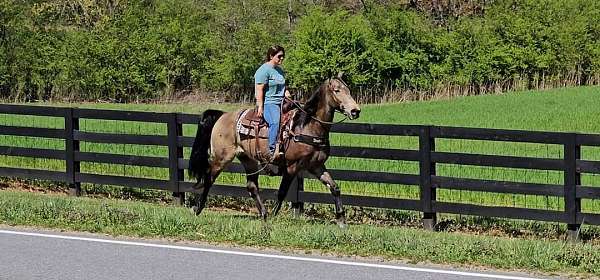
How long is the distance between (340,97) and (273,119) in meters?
1.11

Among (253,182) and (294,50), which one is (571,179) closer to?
(253,182)

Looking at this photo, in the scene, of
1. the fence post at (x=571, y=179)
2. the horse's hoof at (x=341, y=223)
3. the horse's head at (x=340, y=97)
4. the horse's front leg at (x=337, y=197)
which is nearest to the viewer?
the horse's head at (x=340, y=97)

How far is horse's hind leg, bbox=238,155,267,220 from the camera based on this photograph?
525 inches

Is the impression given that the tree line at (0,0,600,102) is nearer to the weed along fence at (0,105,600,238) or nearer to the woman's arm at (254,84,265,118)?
the weed along fence at (0,105,600,238)

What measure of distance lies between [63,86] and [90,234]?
3533 cm

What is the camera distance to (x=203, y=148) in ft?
46.5

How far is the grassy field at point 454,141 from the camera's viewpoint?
53.6 ft

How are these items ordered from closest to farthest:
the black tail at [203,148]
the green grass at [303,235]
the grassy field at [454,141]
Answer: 1. the green grass at [303,235]
2. the black tail at [203,148]
3. the grassy field at [454,141]

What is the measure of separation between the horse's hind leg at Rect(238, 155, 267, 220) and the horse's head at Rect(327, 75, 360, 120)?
181cm

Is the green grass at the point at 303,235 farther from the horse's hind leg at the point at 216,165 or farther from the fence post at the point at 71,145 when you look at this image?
the fence post at the point at 71,145

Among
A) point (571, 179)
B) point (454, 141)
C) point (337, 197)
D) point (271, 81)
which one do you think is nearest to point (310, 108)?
point (271, 81)

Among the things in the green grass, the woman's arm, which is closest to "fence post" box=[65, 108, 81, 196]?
the green grass

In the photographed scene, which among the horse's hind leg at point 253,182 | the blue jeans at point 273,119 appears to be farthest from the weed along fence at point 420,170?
the blue jeans at point 273,119

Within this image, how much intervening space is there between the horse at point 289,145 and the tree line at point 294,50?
28.1 meters
